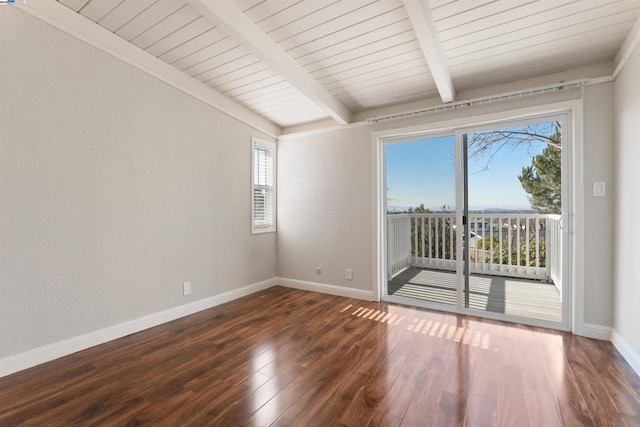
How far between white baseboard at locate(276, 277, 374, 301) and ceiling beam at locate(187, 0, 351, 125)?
90.3 inches

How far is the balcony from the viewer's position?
2887mm

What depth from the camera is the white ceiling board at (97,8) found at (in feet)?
6.95

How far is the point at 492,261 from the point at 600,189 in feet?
3.73

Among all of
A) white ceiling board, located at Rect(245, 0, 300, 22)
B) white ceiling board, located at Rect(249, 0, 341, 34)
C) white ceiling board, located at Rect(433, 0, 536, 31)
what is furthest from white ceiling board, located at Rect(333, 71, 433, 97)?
white ceiling board, located at Rect(245, 0, 300, 22)

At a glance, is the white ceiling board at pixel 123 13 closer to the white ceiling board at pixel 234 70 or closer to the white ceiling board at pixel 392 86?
the white ceiling board at pixel 234 70

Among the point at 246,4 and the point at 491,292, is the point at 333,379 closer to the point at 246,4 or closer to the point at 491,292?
the point at 491,292

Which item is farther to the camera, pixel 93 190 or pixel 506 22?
pixel 93 190

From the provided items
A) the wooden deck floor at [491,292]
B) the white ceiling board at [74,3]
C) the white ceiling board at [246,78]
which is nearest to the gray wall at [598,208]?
the wooden deck floor at [491,292]

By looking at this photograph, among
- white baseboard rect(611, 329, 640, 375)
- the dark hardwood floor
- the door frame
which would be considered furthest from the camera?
the door frame

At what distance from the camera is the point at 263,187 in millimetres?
4168

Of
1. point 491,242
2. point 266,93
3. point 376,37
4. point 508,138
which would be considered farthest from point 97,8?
point 491,242

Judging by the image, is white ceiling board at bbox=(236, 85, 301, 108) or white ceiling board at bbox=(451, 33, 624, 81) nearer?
white ceiling board at bbox=(451, 33, 624, 81)

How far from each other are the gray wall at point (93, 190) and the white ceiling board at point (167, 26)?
0.28m

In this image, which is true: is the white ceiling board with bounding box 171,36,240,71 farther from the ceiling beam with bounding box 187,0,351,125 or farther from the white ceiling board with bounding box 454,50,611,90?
the white ceiling board with bounding box 454,50,611,90
